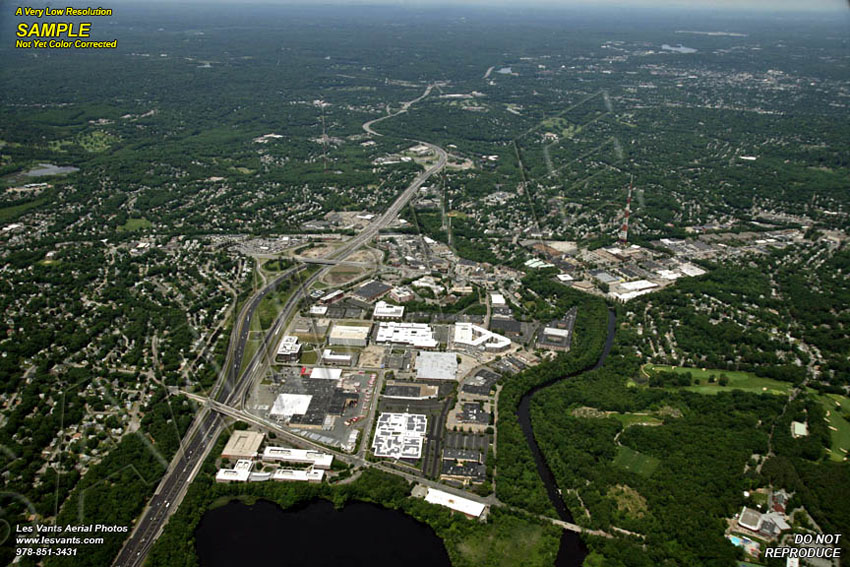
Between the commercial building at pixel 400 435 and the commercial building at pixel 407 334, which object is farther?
the commercial building at pixel 407 334

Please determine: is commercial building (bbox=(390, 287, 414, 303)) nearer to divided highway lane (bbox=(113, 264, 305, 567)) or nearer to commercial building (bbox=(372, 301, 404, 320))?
commercial building (bbox=(372, 301, 404, 320))

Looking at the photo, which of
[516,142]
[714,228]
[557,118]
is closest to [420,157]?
[516,142]

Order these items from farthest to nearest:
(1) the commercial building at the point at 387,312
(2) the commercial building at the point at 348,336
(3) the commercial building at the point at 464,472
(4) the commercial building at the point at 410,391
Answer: (1) the commercial building at the point at 387,312
(2) the commercial building at the point at 348,336
(4) the commercial building at the point at 410,391
(3) the commercial building at the point at 464,472

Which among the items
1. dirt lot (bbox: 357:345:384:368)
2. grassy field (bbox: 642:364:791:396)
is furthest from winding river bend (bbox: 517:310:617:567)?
dirt lot (bbox: 357:345:384:368)

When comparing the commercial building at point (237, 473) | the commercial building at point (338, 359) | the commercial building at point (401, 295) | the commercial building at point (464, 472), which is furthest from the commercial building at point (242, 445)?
the commercial building at point (401, 295)

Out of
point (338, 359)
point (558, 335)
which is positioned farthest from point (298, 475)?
point (558, 335)

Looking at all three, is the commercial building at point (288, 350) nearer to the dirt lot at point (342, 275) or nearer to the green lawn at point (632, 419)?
the dirt lot at point (342, 275)
